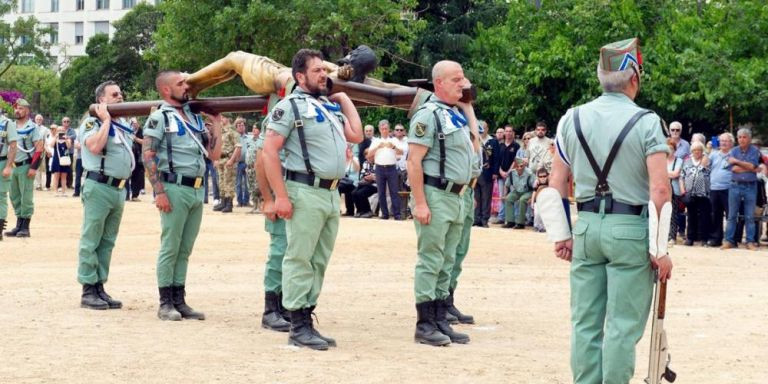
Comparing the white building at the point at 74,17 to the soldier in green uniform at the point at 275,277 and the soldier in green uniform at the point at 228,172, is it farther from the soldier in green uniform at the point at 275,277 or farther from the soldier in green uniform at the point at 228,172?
the soldier in green uniform at the point at 275,277

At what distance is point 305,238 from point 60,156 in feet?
82.4

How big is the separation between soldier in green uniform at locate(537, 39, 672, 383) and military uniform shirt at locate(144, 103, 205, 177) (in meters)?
4.86

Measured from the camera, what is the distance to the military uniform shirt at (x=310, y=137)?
973 cm

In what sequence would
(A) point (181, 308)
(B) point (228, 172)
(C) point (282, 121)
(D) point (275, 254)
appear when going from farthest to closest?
(B) point (228, 172)
(A) point (181, 308)
(D) point (275, 254)
(C) point (282, 121)

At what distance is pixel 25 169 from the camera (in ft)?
64.7

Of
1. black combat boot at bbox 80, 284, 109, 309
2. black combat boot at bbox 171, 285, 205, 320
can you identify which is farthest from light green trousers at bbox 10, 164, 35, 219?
black combat boot at bbox 171, 285, 205, 320

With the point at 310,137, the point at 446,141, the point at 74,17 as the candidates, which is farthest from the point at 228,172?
the point at 74,17

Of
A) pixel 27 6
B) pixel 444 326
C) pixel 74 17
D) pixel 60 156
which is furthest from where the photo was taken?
pixel 27 6

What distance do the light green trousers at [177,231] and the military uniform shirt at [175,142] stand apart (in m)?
0.16

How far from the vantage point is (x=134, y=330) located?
421 inches

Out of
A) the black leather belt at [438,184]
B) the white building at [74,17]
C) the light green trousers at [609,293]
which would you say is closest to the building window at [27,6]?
the white building at [74,17]

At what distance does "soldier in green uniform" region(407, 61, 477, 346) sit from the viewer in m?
10.2

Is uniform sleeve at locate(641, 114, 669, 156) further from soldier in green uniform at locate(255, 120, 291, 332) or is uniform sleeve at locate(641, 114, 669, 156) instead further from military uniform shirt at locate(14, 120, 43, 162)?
military uniform shirt at locate(14, 120, 43, 162)

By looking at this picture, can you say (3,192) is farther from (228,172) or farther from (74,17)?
(74,17)
